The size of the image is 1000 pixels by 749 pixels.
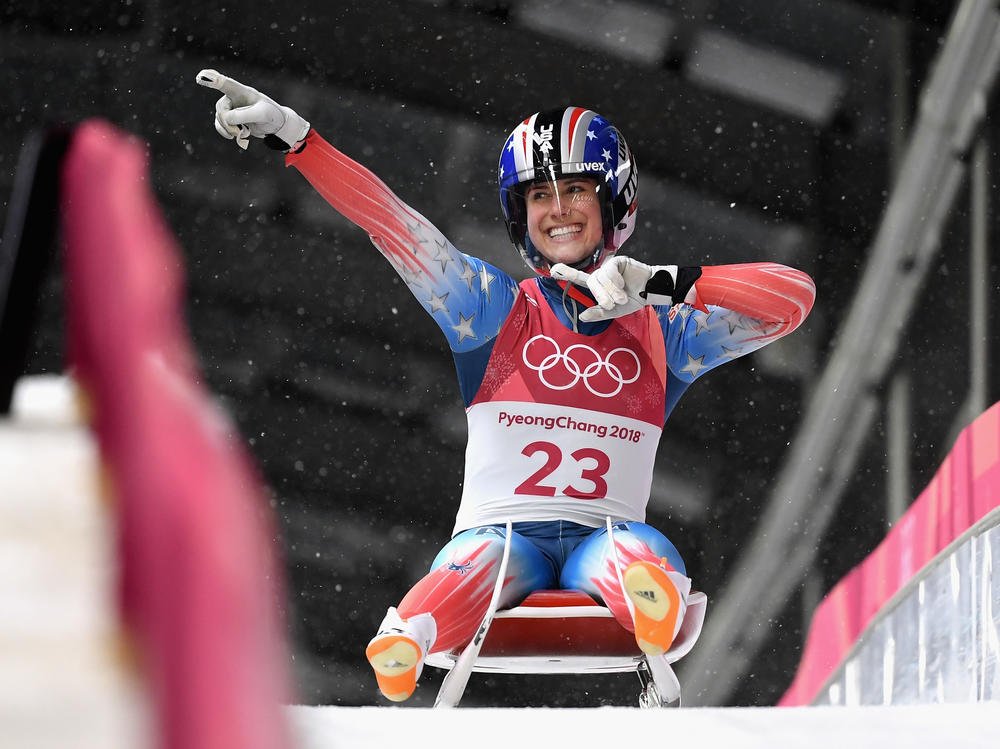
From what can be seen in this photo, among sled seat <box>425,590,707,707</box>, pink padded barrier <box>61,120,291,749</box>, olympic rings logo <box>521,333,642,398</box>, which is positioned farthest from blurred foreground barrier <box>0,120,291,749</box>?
olympic rings logo <box>521,333,642,398</box>

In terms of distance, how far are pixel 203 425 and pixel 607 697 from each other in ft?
12.1

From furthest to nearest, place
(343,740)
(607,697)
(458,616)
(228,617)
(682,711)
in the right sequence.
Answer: (607,697), (458,616), (682,711), (343,740), (228,617)

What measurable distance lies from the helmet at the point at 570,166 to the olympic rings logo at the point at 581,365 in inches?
4.8

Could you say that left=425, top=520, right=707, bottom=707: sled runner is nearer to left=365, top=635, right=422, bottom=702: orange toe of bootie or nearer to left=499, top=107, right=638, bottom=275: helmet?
left=365, top=635, right=422, bottom=702: orange toe of bootie

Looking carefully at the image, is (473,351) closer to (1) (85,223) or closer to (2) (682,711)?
(2) (682,711)

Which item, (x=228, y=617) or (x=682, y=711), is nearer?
(x=228, y=617)

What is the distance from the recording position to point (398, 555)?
343 centimetres

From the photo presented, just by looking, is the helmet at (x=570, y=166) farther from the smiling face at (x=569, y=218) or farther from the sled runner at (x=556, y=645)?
the sled runner at (x=556, y=645)

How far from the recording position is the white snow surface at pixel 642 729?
828 millimetres

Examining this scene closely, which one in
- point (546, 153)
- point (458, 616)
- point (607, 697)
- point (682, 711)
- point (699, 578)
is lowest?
point (607, 697)

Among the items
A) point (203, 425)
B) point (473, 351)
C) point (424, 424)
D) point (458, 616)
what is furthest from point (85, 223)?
point (424, 424)

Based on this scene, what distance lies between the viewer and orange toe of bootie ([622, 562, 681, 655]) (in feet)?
4.79

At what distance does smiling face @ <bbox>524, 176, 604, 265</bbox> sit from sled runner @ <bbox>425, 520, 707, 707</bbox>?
1.52 feet

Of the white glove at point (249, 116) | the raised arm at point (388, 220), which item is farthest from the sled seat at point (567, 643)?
the white glove at point (249, 116)
